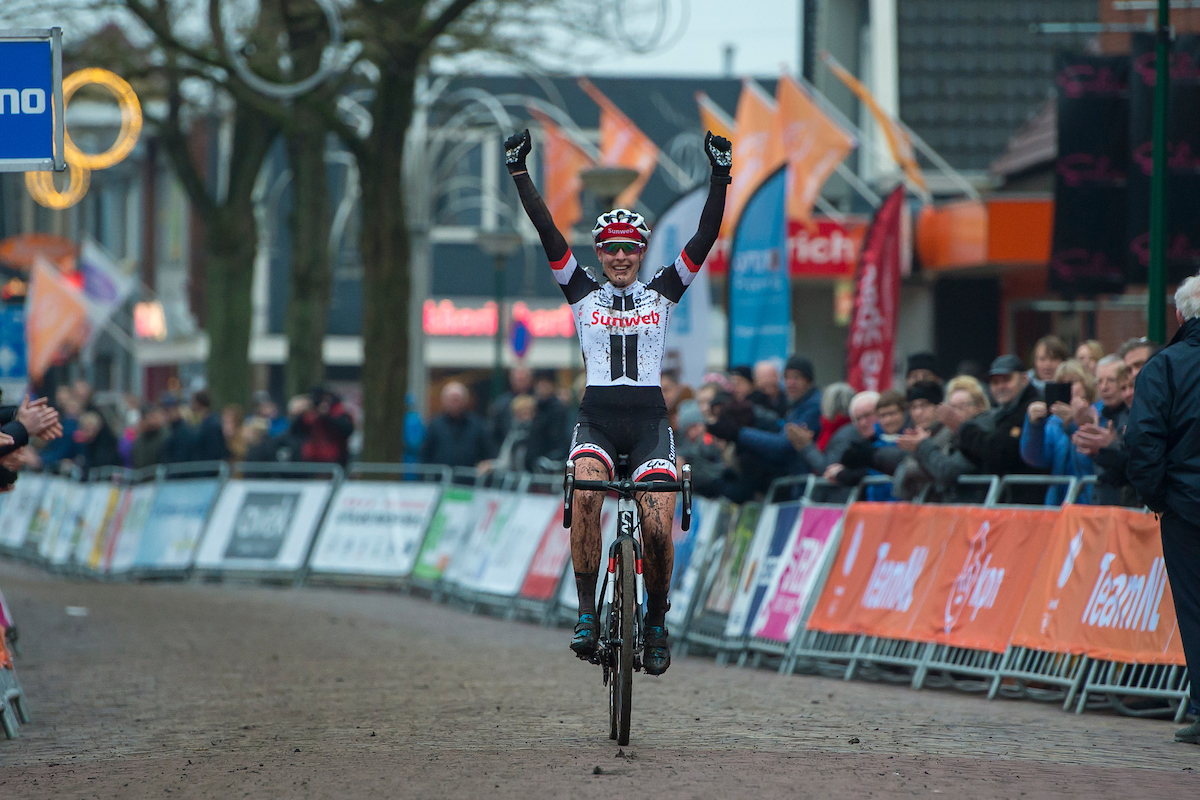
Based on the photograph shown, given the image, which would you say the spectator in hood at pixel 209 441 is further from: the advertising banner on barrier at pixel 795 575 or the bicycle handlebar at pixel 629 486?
the bicycle handlebar at pixel 629 486

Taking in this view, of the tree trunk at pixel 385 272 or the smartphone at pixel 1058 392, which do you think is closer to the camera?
the smartphone at pixel 1058 392

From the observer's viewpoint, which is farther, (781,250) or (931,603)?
(781,250)

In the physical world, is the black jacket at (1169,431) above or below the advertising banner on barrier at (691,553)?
above

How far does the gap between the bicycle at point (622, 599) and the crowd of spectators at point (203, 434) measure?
1025cm

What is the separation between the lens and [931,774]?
7207 millimetres

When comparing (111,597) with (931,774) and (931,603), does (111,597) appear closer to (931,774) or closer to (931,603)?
(931,603)

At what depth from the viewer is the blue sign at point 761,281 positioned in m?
17.2

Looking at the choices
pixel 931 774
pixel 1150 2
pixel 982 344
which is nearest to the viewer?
pixel 931 774

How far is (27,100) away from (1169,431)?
5414mm

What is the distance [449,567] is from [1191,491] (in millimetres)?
10464

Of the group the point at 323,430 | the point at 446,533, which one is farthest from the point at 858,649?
the point at 323,430

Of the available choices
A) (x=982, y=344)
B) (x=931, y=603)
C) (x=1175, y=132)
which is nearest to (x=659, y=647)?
(x=931, y=603)

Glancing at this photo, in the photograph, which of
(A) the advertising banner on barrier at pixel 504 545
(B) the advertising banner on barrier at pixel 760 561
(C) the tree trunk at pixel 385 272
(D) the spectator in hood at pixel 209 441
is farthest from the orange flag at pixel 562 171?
(B) the advertising banner on barrier at pixel 760 561

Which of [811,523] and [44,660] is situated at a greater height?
[811,523]
